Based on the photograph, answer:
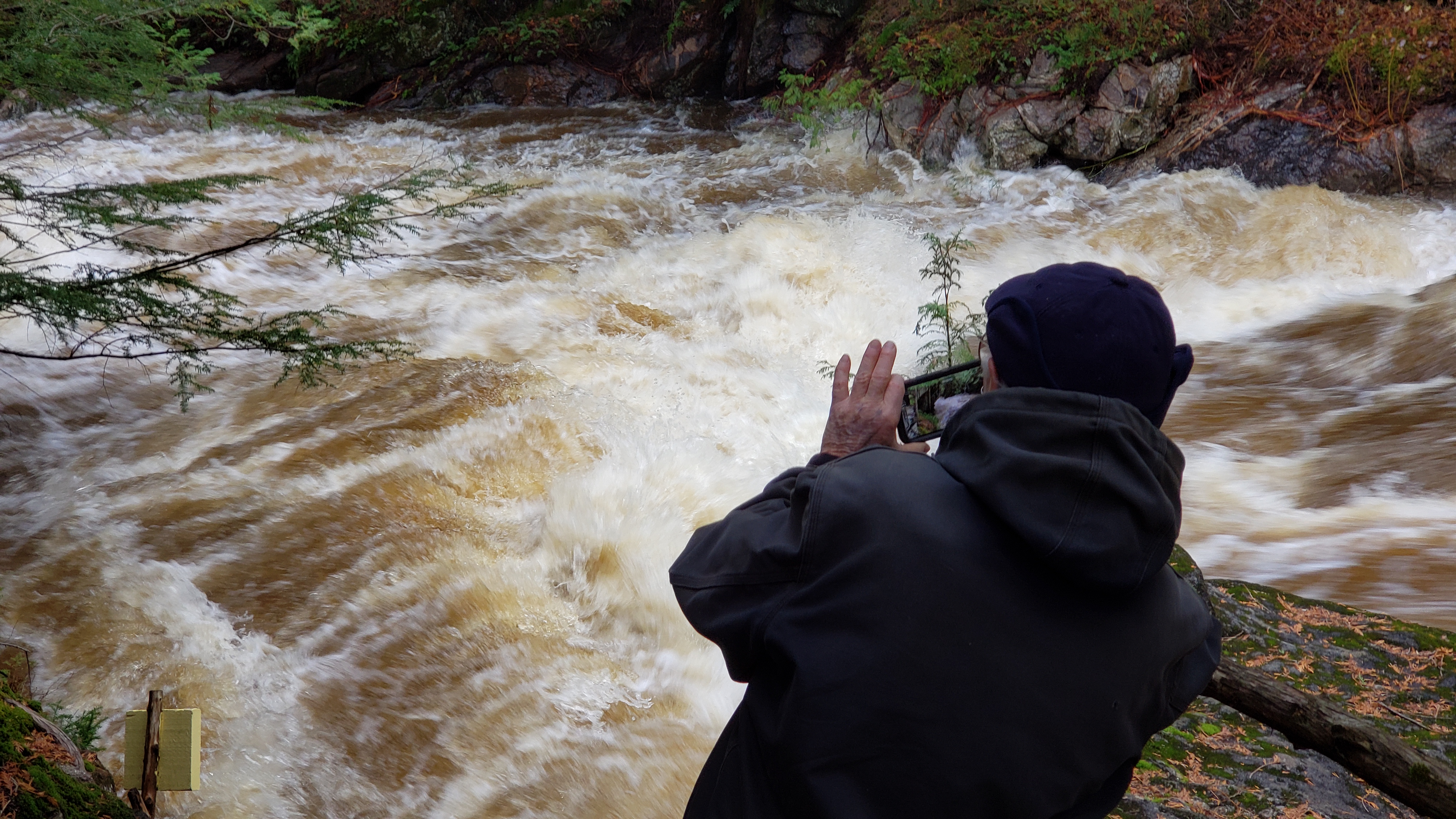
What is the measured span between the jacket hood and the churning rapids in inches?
87.9

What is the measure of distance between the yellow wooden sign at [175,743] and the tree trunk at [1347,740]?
7.99 feet

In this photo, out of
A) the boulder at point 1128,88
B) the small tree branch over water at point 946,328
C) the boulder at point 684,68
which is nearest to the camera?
the small tree branch over water at point 946,328

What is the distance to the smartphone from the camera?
1756mm

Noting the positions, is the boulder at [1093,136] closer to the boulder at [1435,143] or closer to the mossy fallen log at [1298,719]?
the boulder at [1435,143]

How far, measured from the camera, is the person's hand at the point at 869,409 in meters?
1.69

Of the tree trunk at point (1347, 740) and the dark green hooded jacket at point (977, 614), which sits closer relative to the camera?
the dark green hooded jacket at point (977, 614)

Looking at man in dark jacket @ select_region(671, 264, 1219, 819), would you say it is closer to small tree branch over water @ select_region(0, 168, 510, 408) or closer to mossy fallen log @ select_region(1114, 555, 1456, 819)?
mossy fallen log @ select_region(1114, 555, 1456, 819)

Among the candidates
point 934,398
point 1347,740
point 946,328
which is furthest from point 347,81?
point 1347,740

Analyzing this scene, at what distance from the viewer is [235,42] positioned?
1347 cm

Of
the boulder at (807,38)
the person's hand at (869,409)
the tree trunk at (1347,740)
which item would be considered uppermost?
the boulder at (807,38)

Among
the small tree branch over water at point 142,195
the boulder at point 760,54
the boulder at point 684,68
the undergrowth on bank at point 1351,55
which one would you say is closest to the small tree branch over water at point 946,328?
the small tree branch over water at point 142,195

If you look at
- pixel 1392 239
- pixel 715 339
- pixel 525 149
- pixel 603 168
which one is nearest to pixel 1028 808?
pixel 715 339

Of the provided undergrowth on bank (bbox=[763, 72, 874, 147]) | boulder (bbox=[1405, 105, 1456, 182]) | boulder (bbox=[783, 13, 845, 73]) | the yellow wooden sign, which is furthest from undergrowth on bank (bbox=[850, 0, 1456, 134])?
the yellow wooden sign

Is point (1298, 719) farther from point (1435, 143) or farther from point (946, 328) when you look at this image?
point (1435, 143)
